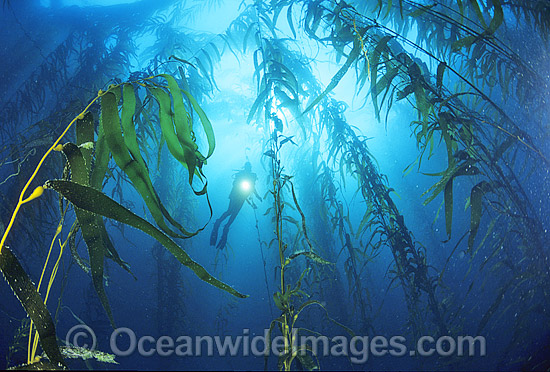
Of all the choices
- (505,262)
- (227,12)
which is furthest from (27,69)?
(505,262)

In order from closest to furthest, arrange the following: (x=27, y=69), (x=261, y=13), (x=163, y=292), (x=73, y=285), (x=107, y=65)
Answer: (x=261, y=13) → (x=107, y=65) → (x=163, y=292) → (x=27, y=69) → (x=73, y=285)

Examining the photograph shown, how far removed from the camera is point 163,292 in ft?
8.86

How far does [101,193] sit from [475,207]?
83 cm

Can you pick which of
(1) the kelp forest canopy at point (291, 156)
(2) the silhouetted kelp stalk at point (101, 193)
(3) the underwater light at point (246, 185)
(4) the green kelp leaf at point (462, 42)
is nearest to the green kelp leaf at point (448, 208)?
(1) the kelp forest canopy at point (291, 156)

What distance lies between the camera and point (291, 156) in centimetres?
325

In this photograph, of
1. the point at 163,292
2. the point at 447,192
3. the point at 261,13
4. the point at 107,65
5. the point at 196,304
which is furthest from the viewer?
the point at 196,304

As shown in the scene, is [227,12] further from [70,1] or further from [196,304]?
[196,304]

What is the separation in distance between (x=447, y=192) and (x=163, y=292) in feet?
9.05

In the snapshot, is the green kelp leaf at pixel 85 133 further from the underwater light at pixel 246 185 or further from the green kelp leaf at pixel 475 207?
the underwater light at pixel 246 185

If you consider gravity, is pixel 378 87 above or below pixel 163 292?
above

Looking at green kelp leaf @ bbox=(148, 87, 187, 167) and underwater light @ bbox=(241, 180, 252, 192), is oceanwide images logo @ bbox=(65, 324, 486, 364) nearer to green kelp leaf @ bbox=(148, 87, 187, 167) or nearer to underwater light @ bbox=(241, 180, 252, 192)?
green kelp leaf @ bbox=(148, 87, 187, 167)

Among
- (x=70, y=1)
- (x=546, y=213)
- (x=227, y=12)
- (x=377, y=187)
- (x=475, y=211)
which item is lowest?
(x=475, y=211)

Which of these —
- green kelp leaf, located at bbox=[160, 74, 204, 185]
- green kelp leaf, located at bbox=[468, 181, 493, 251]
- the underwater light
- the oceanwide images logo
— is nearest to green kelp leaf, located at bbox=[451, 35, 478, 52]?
green kelp leaf, located at bbox=[468, 181, 493, 251]

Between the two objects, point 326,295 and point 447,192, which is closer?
point 447,192
